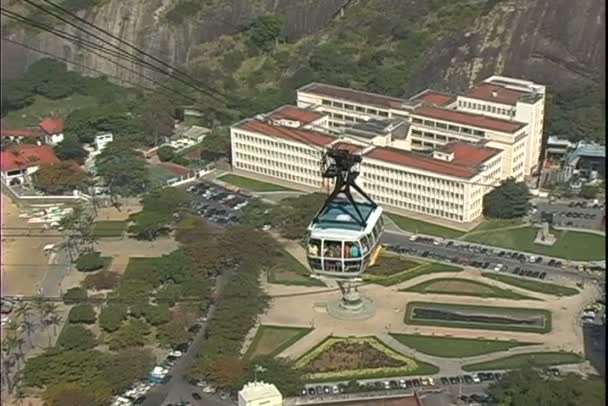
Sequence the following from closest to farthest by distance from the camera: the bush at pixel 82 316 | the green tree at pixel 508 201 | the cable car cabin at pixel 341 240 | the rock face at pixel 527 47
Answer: the cable car cabin at pixel 341 240
the bush at pixel 82 316
the green tree at pixel 508 201
the rock face at pixel 527 47

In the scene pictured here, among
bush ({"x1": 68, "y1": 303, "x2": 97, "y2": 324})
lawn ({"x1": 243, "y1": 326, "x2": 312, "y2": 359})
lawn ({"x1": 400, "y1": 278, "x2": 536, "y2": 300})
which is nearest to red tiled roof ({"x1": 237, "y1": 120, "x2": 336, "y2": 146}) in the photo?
lawn ({"x1": 400, "y1": 278, "x2": 536, "y2": 300})

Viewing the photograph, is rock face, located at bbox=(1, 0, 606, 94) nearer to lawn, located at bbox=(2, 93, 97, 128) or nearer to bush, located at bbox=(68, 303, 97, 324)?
lawn, located at bbox=(2, 93, 97, 128)

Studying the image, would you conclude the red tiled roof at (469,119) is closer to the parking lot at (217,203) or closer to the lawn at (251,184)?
the lawn at (251,184)

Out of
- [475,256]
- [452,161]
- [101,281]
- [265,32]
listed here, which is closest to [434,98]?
[452,161]

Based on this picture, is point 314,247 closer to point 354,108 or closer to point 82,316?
point 82,316

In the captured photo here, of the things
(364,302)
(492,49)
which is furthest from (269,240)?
(492,49)

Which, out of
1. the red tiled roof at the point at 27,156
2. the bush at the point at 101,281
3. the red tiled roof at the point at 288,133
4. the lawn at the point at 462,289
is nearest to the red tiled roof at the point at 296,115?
the red tiled roof at the point at 288,133

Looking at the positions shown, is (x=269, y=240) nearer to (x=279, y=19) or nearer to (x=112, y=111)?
(x=112, y=111)
